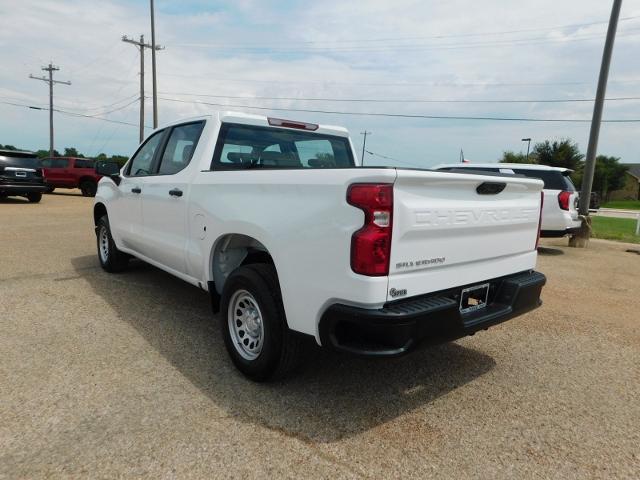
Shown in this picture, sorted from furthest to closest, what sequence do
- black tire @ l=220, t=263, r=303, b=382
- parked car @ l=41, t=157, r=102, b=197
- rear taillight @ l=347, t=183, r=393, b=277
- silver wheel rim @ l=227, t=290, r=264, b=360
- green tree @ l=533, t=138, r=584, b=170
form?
green tree @ l=533, t=138, r=584, b=170
parked car @ l=41, t=157, r=102, b=197
silver wheel rim @ l=227, t=290, r=264, b=360
black tire @ l=220, t=263, r=303, b=382
rear taillight @ l=347, t=183, r=393, b=277

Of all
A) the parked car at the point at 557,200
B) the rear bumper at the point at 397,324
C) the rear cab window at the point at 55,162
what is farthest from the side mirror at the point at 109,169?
the rear cab window at the point at 55,162

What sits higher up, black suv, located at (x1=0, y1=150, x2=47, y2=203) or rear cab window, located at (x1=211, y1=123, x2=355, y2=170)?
rear cab window, located at (x1=211, y1=123, x2=355, y2=170)

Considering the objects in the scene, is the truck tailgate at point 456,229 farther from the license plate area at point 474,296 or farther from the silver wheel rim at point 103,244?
the silver wheel rim at point 103,244

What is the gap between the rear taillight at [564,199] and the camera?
8.98 metres

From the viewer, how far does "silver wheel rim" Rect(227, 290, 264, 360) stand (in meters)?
3.13

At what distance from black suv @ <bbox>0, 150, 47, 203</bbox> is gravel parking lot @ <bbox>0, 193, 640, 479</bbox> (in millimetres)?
13486

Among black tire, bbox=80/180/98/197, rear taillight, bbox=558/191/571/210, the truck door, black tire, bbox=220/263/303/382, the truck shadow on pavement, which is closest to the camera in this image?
the truck shadow on pavement

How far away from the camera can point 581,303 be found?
5426 mm

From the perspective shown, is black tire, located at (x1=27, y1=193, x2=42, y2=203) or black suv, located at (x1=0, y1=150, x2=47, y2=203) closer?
black suv, located at (x1=0, y1=150, x2=47, y2=203)

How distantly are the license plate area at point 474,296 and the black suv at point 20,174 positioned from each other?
17395 mm

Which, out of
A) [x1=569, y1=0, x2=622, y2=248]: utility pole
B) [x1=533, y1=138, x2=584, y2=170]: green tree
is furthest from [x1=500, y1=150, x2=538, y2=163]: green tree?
[x1=569, y1=0, x2=622, y2=248]: utility pole

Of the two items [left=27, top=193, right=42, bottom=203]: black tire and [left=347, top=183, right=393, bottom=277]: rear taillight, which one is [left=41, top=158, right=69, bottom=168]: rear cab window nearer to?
[left=27, top=193, right=42, bottom=203]: black tire

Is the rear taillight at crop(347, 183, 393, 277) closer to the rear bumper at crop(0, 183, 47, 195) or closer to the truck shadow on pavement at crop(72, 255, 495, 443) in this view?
the truck shadow on pavement at crop(72, 255, 495, 443)

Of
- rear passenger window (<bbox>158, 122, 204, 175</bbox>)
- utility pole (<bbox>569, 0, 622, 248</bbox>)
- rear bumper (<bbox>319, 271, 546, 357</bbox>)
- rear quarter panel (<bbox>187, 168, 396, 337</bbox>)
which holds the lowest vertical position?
rear bumper (<bbox>319, 271, 546, 357</bbox>)
